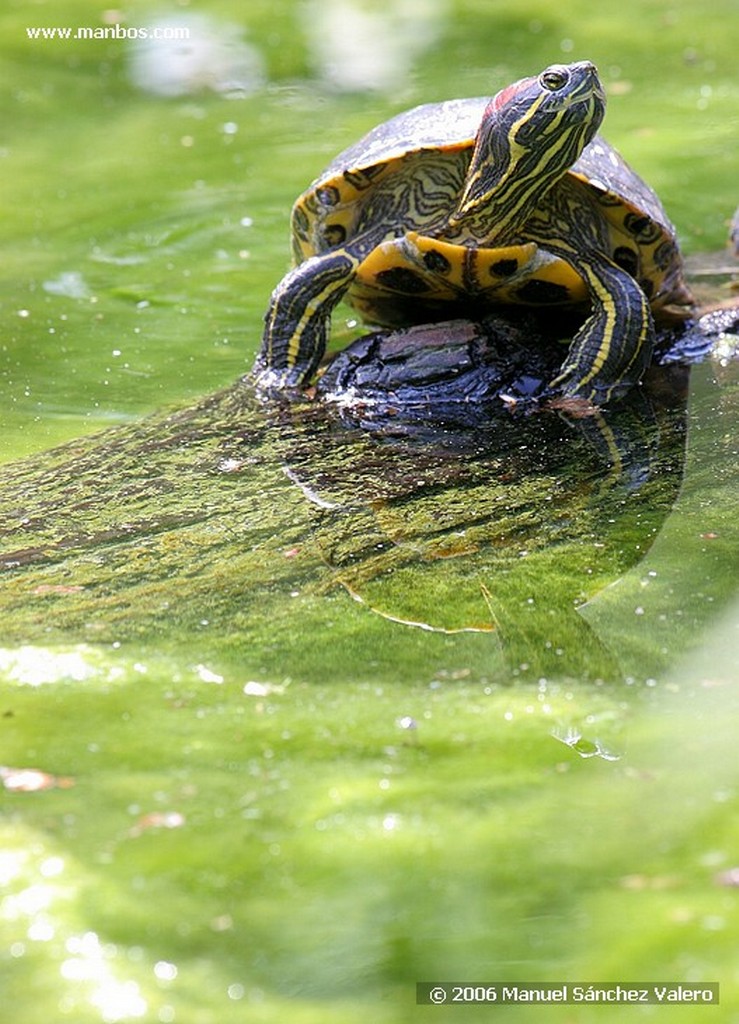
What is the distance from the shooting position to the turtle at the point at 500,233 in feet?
12.7

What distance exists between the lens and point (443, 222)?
4195 millimetres

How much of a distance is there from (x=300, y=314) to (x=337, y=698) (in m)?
2.17

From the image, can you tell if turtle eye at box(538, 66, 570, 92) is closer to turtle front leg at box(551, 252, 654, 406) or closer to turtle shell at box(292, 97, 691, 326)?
turtle shell at box(292, 97, 691, 326)

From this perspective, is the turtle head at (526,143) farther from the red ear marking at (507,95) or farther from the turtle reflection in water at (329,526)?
→ the turtle reflection in water at (329,526)

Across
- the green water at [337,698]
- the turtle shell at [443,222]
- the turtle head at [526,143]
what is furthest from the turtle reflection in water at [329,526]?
the turtle head at [526,143]

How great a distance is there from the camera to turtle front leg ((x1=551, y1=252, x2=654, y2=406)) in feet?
13.0

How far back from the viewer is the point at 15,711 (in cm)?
228

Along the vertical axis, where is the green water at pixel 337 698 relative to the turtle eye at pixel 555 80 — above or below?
below

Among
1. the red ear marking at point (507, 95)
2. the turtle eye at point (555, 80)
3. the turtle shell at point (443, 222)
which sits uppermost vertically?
the turtle eye at point (555, 80)

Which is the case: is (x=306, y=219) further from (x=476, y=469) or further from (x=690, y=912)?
(x=690, y=912)

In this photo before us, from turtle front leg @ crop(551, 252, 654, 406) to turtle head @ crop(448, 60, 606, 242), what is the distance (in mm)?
315

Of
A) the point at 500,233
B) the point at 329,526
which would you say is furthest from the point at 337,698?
the point at 500,233

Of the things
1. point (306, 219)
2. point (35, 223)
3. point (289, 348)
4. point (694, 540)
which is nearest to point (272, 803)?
point (694, 540)

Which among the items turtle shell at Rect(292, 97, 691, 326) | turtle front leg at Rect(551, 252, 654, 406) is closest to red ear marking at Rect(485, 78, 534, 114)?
turtle shell at Rect(292, 97, 691, 326)
